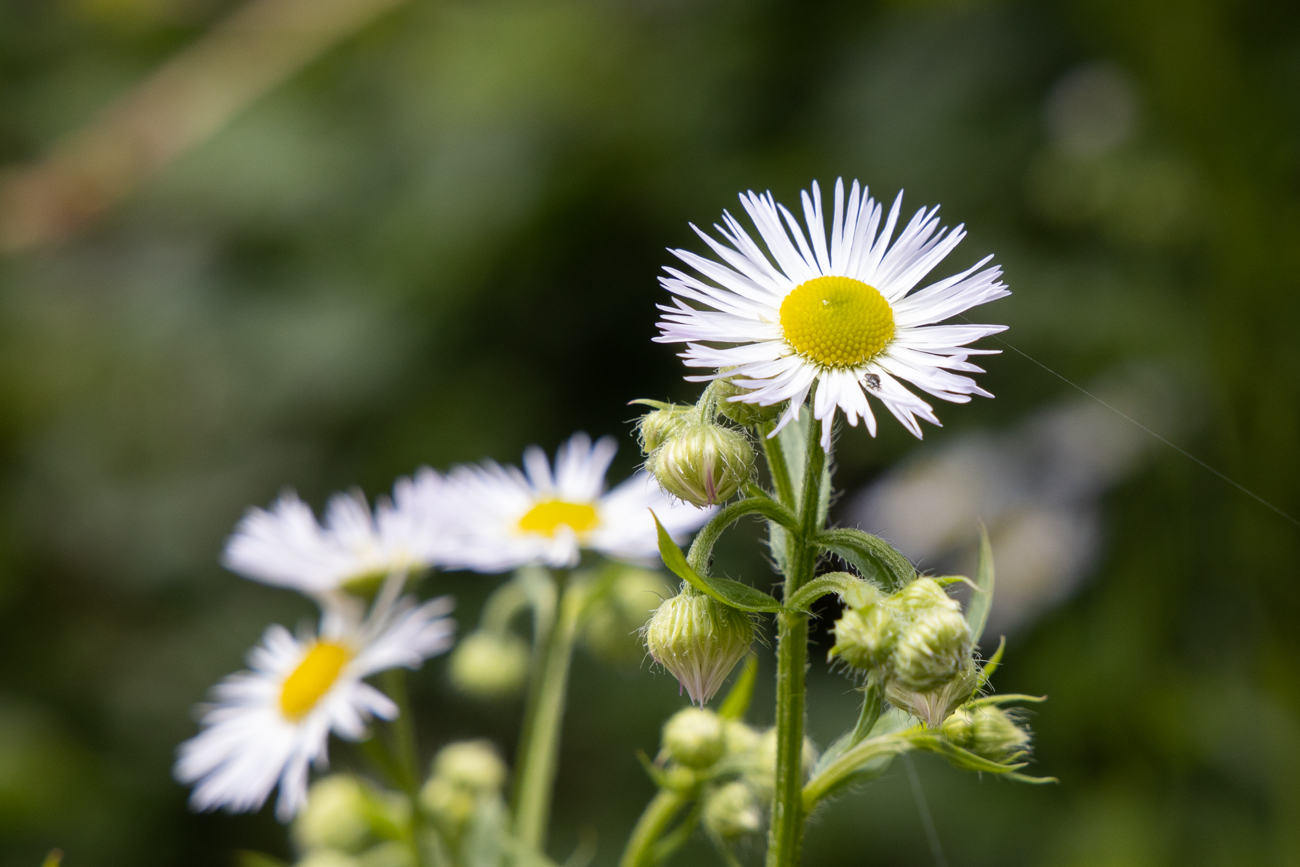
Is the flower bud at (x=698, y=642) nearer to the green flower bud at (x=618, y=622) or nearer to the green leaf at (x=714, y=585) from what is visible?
the green leaf at (x=714, y=585)

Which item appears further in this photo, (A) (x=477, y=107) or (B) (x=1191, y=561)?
(A) (x=477, y=107)

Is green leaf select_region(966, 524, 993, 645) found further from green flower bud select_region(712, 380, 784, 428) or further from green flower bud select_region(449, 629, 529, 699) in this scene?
green flower bud select_region(449, 629, 529, 699)

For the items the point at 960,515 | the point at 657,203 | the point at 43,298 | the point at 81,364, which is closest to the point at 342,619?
the point at 960,515

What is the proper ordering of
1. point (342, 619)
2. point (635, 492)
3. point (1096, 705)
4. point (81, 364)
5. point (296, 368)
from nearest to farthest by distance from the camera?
point (342, 619) → point (635, 492) → point (1096, 705) → point (296, 368) → point (81, 364)

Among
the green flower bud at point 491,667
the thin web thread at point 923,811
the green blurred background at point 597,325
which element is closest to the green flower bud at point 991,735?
the thin web thread at point 923,811

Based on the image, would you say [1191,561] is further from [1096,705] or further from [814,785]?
[814,785]

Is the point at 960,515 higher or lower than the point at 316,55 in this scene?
lower
